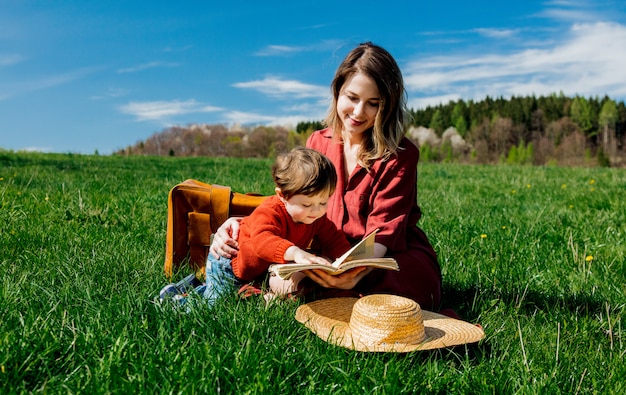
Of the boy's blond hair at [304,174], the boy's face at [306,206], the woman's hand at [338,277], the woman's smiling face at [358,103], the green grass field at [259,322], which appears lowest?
the green grass field at [259,322]

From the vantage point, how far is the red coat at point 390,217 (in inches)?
130

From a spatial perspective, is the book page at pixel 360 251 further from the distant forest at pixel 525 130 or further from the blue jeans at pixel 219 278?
the distant forest at pixel 525 130

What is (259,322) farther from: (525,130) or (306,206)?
(525,130)

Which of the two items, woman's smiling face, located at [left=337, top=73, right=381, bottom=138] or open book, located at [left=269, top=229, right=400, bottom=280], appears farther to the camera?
woman's smiling face, located at [left=337, top=73, right=381, bottom=138]

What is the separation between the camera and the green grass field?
2.26 meters

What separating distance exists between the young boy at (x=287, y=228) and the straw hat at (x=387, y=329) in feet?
0.99

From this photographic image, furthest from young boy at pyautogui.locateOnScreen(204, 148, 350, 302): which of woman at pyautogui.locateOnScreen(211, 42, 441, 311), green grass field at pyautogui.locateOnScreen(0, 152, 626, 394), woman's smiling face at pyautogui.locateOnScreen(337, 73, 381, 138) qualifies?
woman's smiling face at pyautogui.locateOnScreen(337, 73, 381, 138)

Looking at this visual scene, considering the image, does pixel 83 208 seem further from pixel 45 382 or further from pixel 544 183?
pixel 544 183

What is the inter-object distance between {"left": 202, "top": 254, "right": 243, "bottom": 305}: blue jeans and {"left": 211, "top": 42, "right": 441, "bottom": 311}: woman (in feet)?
0.19

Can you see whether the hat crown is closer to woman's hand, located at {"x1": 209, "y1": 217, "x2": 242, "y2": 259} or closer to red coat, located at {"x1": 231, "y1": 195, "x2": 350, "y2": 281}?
red coat, located at {"x1": 231, "y1": 195, "x2": 350, "y2": 281}

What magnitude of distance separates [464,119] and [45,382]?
72.7m

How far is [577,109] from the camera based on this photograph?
70125mm

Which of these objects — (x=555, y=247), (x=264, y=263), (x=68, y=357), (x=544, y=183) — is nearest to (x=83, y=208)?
(x=264, y=263)

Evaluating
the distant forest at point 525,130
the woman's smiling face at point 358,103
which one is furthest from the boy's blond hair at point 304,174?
the distant forest at point 525,130
